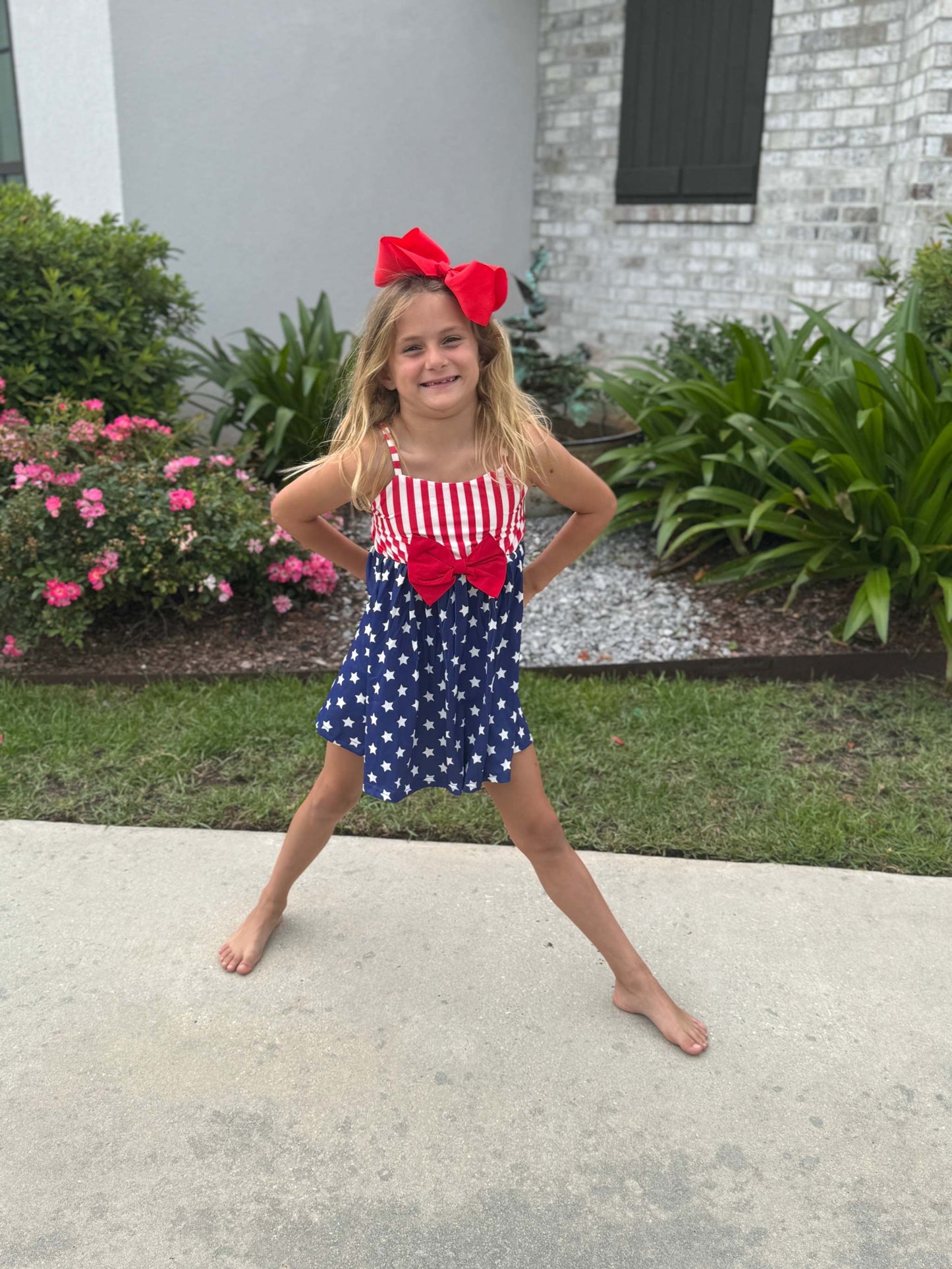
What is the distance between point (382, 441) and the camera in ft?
6.62

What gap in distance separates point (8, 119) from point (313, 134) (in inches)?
73.5

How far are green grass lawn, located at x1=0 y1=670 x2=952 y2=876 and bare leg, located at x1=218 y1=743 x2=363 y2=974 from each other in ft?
1.92

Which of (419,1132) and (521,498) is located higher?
(521,498)

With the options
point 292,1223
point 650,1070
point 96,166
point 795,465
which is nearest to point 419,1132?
point 292,1223

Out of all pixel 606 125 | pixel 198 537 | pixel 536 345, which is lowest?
pixel 198 537

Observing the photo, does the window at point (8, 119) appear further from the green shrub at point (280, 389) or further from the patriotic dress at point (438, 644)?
the patriotic dress at point (438, 644)

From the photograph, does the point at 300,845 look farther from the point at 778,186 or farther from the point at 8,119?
the point at 8,119

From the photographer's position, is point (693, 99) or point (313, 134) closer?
point (313, 134)

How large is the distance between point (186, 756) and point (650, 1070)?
73.6 inches

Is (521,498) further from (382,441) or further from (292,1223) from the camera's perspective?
(292,1223)

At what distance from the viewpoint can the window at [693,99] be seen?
6.51 m

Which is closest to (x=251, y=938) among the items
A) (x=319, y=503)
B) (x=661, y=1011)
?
(x=661, y=1011)

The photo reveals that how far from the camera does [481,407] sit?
2.04m

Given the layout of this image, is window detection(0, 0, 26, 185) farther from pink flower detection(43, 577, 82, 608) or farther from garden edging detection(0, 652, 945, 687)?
garden edging detection(0, 652, 945, 687)
